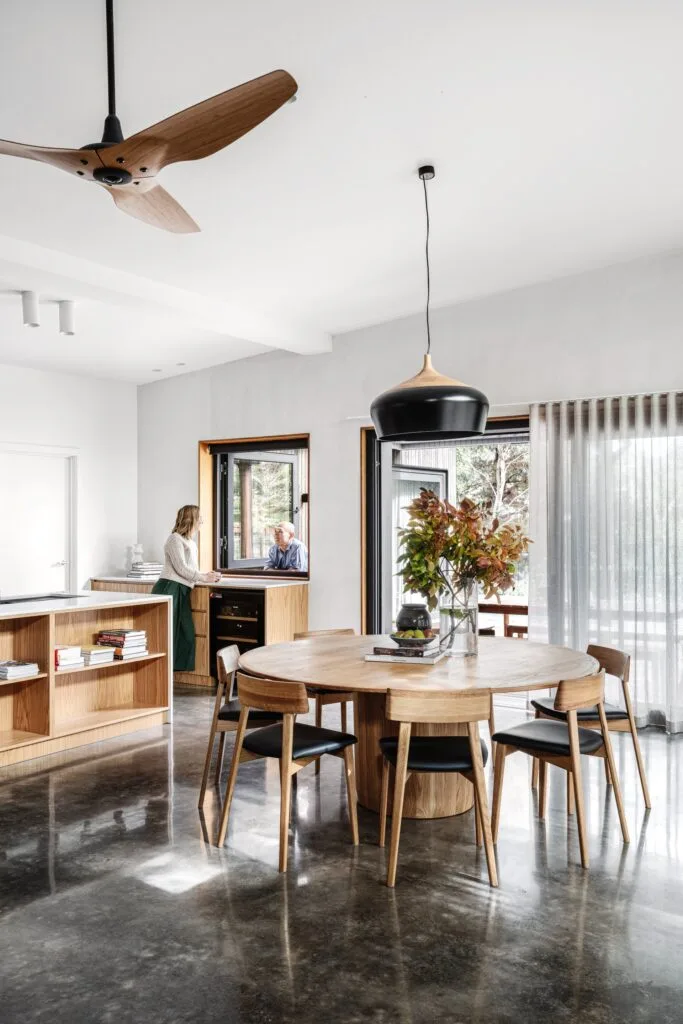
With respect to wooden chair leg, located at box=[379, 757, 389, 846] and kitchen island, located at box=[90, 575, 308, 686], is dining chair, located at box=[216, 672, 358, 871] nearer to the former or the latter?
wooden chair leg, located at box=[379, 757, 389, 846]

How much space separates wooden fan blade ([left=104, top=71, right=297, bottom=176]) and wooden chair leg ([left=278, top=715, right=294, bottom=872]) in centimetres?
203

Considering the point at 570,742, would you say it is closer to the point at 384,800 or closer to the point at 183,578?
the point at 384,800

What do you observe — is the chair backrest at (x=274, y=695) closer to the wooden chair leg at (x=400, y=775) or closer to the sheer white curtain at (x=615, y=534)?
the wooden chair leg at (x=400, y=775)

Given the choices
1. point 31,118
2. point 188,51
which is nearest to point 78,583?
point 31,118

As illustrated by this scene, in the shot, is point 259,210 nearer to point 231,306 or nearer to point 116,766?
point 231,306

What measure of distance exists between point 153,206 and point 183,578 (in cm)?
410

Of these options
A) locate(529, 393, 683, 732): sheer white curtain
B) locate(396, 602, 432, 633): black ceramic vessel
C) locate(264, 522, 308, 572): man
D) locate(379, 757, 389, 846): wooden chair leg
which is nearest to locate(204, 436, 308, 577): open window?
locate(264, 522, 308, 572): man

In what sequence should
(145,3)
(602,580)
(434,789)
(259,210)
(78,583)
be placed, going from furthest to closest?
(78,583) → (602,580) → (259,210) → (434,789) → (145,3)

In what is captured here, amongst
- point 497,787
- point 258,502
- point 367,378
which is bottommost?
point 497,787

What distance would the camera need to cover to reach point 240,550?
7.73m

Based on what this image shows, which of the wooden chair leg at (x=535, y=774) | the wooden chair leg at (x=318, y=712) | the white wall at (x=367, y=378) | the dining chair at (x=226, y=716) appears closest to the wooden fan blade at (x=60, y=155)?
the dining chair at (x=226, y=716)

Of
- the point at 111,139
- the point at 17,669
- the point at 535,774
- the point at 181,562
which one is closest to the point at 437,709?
the point at 535,774

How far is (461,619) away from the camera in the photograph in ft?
12.5

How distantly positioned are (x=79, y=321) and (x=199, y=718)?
115 inches
